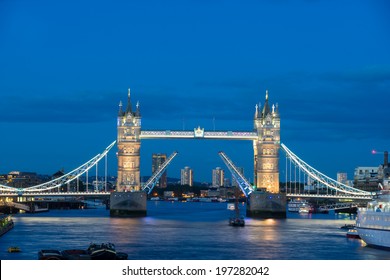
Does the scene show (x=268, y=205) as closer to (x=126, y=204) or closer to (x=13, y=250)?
(x=126, y=204)

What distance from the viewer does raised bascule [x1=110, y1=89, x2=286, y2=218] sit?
86.8 metres

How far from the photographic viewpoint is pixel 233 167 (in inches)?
3637

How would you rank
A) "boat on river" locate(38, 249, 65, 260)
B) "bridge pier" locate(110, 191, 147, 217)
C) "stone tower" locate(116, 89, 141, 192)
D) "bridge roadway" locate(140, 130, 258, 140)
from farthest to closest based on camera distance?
1. "stone tower" locate(116, 89, 141, 192)
2. "bridge roadway" locate(140, 130, 258, 140)
3. "bridge pier" locate(110, 191, 147, 217)
4. "boat on river" locate(38, 249, 65, 260)

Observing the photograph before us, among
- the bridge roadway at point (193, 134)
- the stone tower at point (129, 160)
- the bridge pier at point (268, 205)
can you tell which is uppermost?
the bridge roadway at point (193, 134)

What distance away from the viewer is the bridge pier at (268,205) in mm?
87125

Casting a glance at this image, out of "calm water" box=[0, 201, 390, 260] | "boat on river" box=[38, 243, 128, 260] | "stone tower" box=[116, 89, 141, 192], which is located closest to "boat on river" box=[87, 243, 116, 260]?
"boat on river" box=[38, 243, 128, 260]

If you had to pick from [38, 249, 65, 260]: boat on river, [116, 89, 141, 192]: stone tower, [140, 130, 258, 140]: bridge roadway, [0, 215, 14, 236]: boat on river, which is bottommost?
[38, 249, 65, 260]: boat on river

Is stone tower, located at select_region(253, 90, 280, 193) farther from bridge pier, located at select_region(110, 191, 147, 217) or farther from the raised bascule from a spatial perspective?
bridge pier, located at select_region(110, 191, 147, 217)

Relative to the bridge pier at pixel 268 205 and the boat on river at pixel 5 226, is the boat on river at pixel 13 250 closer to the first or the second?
the boat on river at pixel 5 226

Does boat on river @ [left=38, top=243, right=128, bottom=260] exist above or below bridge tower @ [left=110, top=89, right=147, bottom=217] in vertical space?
below

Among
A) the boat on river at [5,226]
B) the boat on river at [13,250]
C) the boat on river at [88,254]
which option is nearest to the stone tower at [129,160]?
the boat on river at [5,226]
